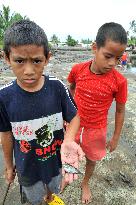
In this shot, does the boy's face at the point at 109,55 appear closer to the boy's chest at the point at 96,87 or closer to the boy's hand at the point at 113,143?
the boy's chest at the point at 96,87

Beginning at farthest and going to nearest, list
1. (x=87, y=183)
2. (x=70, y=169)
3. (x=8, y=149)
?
1. (x=87, y=183)
2. (x=8, y=149)
3. (x=70, y=169)

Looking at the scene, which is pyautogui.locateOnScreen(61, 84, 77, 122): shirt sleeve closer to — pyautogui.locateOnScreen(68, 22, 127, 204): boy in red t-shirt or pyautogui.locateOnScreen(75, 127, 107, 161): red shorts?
pyautogui.locateOnScreen(68, 22, 127, 204): boy in red t-shirt

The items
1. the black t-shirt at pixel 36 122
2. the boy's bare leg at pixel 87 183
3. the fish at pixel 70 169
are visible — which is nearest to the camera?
Result: the fish at pixel 70 169

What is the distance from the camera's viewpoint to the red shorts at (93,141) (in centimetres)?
282

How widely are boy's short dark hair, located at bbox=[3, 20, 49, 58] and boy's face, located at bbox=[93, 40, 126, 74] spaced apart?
2.62ft

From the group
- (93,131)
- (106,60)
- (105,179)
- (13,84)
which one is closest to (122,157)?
(105,179)

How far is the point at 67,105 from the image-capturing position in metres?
2.10

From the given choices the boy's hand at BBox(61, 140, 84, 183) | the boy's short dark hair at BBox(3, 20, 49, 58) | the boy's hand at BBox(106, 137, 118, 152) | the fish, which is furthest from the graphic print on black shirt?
the boy's hand at BBox(106, 137, 118, 152)

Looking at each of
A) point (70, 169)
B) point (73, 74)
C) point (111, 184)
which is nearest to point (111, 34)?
point (73, 74)

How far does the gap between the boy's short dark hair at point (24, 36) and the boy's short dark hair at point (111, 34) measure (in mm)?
831

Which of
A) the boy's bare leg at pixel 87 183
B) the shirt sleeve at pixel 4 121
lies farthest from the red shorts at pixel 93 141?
the shirt sleeve at pixel 4 121

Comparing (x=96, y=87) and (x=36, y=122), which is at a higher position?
(x=96, y=87)

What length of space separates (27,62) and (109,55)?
0.96 metres

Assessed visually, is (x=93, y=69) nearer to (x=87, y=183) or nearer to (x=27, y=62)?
(x=27, y=62)
